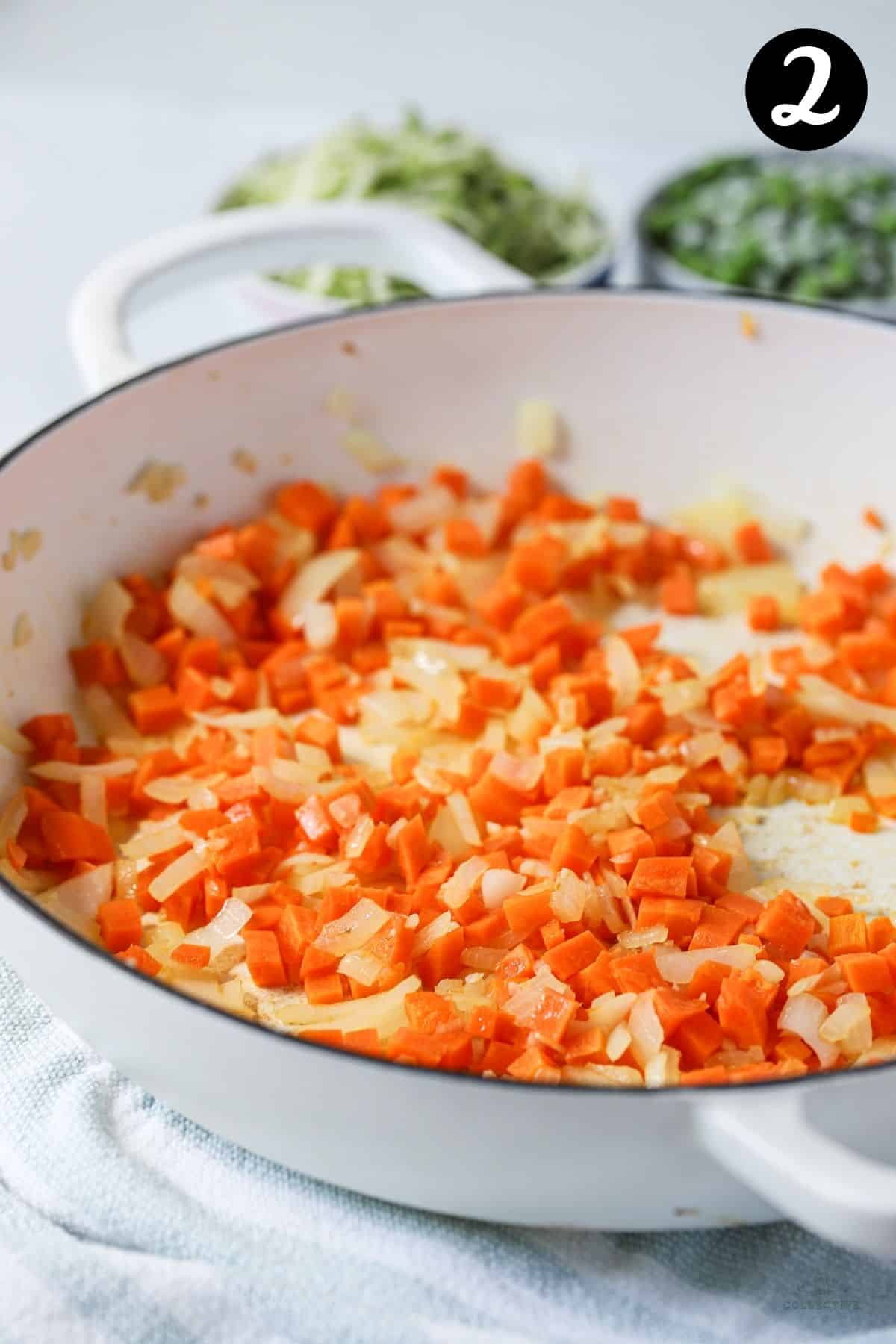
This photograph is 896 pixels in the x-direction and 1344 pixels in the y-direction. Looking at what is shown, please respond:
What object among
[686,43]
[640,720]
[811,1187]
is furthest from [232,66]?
[811,1187]

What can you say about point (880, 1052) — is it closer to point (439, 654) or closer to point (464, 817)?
point (464, 817)

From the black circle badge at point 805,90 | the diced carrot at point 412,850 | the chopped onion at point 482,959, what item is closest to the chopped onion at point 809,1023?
the chopped onion at point 482,959

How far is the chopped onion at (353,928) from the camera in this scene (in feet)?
3.84

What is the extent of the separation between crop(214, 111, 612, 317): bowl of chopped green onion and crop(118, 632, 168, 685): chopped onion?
0.83m

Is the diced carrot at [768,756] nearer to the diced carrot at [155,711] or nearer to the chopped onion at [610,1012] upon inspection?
the chopped onion at [610,1012]

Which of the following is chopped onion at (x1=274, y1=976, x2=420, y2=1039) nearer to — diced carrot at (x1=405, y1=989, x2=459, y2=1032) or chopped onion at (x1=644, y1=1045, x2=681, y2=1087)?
diced carrot at (x1=405, y1=989, x2=459, y2=1032)

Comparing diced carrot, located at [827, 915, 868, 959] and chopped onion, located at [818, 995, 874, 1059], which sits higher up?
diced carrot, located at [827, 915, 868, 959]

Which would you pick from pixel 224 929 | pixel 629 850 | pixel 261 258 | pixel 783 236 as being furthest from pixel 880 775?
pixel 783 236

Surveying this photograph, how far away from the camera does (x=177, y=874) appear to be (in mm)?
1247

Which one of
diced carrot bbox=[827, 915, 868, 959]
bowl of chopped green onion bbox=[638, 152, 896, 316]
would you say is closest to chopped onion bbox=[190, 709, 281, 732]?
diced carrot bbox=[827, 915, 868, 959]

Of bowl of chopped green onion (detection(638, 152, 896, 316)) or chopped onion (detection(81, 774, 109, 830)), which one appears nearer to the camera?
chopped onion (detection(81, 774, 109, 830))

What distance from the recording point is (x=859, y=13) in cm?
301

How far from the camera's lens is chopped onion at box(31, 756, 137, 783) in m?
1.35

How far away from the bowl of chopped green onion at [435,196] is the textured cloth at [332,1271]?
4.63 ft
